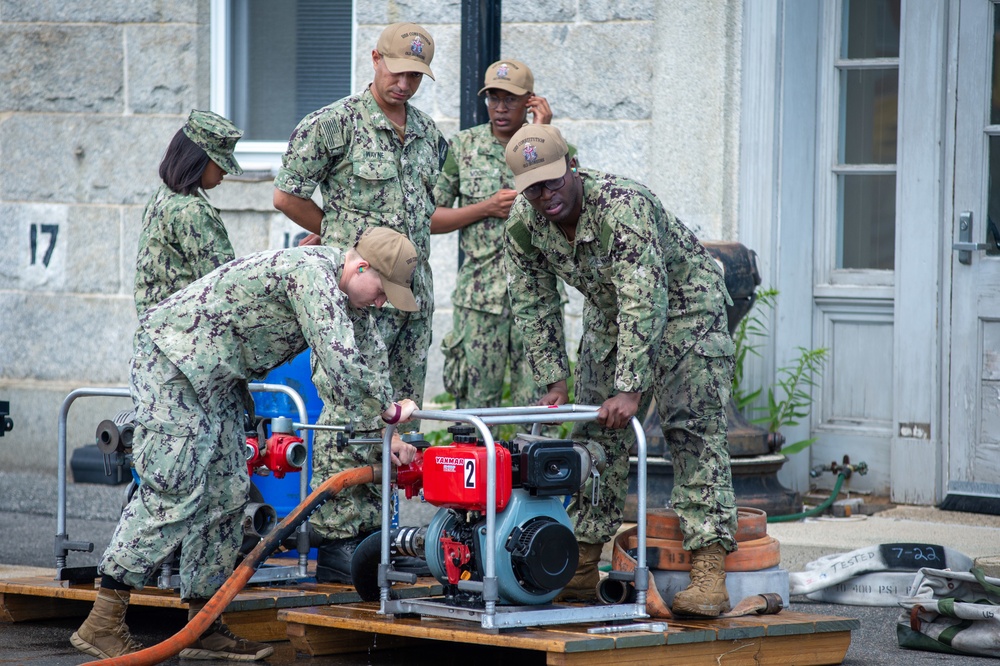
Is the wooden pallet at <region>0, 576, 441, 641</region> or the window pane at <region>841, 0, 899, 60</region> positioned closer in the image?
the wooden pallet at <region>0, 576, 441, 641</region>

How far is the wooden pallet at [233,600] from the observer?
18.0 feet

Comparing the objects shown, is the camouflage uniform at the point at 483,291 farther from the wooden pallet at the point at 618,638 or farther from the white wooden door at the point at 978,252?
the white wooden door at the point at 978,252

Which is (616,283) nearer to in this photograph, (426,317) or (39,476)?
(426,317)

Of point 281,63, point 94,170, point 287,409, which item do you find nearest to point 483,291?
point 287,409

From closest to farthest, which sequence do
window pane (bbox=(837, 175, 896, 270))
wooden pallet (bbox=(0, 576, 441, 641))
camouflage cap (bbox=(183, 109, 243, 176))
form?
1. wooden pallet (bbox=(0, 576, 441, 641))
2. camouflage cap (bbox=(183, 109, 243, 176))
3. window pane (bbox=(837, 175, 896, 270))

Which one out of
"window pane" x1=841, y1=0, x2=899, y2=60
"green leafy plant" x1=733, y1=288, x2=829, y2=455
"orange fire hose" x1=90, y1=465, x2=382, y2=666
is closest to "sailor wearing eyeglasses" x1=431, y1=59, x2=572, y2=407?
"green leafy plant" x1=733, y1=288, x2=829, y2=455

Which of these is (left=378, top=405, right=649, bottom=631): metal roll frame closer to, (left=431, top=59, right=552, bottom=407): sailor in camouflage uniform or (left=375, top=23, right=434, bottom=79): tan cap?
(left=375, top=23, right=434, bottom=79): tan cap

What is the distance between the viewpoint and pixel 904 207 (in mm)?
7961

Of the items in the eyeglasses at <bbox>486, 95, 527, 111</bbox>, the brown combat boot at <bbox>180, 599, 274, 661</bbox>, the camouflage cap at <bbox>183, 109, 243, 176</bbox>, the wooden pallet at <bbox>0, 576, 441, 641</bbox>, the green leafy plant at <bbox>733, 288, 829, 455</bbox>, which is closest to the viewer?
the brown combat boot at <bbox>180, 599, 274, 661</bbox>

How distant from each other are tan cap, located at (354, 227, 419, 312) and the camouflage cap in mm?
1439

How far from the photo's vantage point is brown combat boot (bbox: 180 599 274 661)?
526 centimetres

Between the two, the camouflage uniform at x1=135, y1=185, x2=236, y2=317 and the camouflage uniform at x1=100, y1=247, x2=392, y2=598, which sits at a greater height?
the camouflage uniform at x1=135, y1=185, x2=236, y2=317

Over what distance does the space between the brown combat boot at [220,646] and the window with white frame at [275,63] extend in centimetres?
485

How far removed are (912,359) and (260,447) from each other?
3957 millimetres
